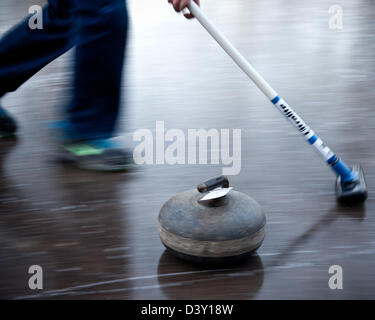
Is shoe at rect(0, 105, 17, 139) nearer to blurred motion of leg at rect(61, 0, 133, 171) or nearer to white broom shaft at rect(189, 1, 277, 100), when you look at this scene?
blurred motion of leg at rect(61, 0, 133, 171)

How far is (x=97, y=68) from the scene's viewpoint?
113 inches

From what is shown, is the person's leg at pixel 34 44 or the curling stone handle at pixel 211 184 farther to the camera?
the person's leg at pixel 34 44

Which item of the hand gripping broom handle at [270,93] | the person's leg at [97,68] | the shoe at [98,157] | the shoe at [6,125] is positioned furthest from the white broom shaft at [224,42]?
the shoe at [6,125]

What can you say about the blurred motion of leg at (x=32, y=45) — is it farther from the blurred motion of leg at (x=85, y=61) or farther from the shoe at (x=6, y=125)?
the shoe at (x=6, y=125)

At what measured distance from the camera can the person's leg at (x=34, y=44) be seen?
119 inches

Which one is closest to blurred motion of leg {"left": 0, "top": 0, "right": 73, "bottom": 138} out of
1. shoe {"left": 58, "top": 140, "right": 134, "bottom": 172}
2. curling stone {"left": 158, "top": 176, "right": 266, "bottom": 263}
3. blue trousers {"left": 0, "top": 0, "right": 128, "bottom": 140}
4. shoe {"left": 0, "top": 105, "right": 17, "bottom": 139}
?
blue trousers {"left": 0, "top": 0, "right": 128, "bottom": 140}

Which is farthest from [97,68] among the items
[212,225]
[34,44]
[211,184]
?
[212,225]

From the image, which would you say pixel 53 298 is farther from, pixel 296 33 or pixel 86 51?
pixel 296 33

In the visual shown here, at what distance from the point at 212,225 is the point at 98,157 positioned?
1036 millimetres

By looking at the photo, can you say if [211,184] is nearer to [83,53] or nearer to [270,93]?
[270,93]

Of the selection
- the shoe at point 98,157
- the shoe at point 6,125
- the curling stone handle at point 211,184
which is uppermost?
the shoe at point 6,125

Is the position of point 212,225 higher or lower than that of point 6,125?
lower
